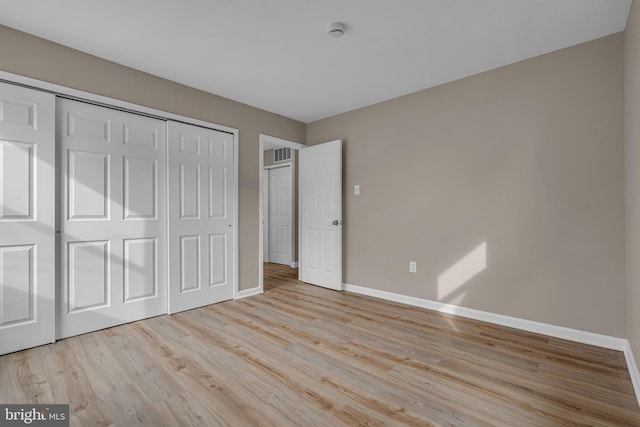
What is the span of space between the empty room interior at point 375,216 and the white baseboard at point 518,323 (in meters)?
0.02

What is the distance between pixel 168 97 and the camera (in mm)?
3260

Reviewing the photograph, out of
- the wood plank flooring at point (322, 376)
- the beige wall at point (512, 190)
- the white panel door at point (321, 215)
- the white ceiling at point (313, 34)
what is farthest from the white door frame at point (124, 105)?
the beige wall at point (512, 190)

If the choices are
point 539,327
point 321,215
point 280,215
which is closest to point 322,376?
point 539,327

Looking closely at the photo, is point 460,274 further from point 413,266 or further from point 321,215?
point 321,215

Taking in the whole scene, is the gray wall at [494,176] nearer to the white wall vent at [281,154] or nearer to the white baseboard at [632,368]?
the white baseboard at [632,368]

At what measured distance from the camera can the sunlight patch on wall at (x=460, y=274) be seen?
3.08 meters

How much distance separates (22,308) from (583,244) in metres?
4.49

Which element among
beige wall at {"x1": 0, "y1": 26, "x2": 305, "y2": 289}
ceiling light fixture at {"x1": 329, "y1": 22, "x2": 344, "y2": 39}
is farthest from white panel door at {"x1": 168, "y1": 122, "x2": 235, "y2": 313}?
ceiling light fixture at {"x1": 329, "y1": 22, "x2": 344, "y2": 39}

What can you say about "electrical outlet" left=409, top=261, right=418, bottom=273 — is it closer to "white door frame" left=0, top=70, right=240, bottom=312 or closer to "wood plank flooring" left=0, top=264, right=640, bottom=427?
"wood plank flooring" left=0, top=264, right=640, bottom=427

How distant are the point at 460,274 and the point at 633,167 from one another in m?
1.64

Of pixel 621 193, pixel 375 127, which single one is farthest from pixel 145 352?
pixel 621 193

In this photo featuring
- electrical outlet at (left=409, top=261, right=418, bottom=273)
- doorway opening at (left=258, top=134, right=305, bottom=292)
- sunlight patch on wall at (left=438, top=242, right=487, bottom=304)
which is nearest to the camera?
sunlight patch on wall at (left=438, top=242, right=487, bottom=304)

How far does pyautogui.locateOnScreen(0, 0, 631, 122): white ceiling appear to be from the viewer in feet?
7.00

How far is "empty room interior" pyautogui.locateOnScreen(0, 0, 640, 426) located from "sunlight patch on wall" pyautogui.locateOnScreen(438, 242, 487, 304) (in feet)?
0.07
